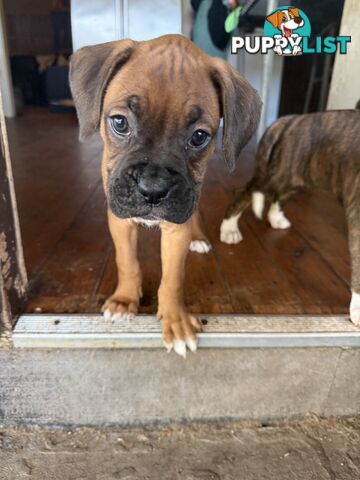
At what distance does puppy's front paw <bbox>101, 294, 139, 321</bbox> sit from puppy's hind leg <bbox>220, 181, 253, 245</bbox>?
3.20ft

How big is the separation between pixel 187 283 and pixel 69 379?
0.74m

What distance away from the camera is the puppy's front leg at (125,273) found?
1.91 metres

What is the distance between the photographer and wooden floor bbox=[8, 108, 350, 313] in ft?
6.95

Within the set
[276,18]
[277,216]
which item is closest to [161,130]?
[277,216]

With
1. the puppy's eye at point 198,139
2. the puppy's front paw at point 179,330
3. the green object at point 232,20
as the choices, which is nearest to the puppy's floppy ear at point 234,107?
the puppy's eye at point 198,139

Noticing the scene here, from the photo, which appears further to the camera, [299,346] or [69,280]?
[69,280]

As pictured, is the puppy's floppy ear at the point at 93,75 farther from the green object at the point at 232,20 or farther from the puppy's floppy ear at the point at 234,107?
the green object at the point at 232,20

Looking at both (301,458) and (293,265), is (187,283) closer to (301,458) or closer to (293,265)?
(293,265)

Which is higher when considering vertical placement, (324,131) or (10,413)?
(324,131)

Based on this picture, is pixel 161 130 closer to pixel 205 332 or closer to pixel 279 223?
pixel 205 332

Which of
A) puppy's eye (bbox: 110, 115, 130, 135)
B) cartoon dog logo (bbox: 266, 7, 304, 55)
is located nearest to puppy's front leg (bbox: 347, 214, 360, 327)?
puppy's eye (bbox: 110, 115, 130, 135)

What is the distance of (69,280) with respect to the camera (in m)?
2.21

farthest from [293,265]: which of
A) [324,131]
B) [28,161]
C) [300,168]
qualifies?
[28,161]

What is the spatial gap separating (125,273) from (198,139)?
2.31 feet
